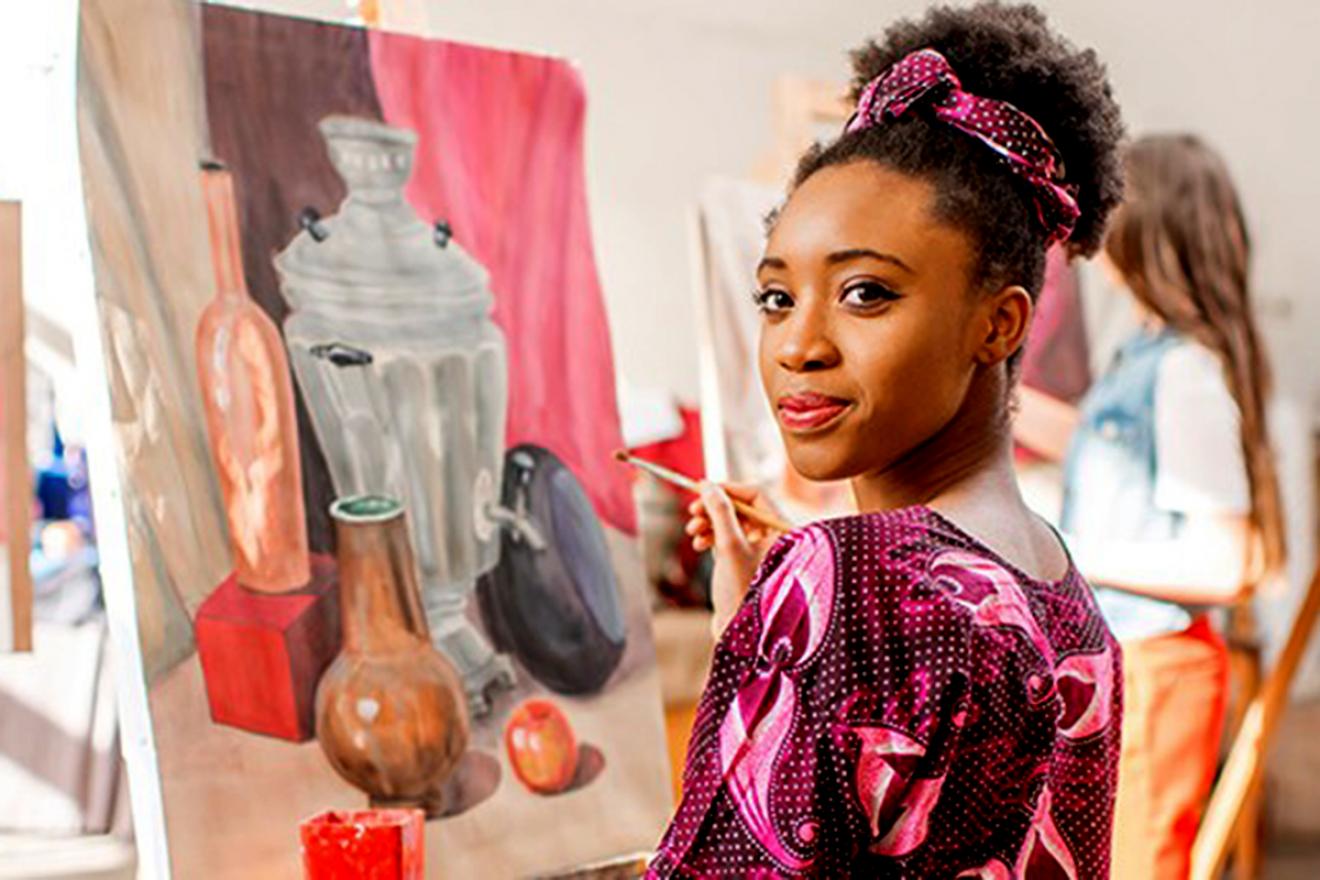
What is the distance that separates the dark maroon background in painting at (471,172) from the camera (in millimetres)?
1582

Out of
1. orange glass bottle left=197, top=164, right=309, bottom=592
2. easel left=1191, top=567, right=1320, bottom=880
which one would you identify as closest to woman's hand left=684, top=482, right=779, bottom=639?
orange glass bottle left=197, top=164, right=309, bottom=592

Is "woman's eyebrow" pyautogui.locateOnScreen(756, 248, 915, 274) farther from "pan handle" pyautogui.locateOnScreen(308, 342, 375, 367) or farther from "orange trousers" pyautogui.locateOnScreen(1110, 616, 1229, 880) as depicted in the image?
"orange trousers" pyautogui.locateOnScreen(1110, 616, 1229, 880)

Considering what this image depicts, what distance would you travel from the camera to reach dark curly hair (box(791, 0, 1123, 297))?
41.9 inches

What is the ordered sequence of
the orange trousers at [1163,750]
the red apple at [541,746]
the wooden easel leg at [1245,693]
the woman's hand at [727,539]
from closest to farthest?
the woman's hand at [727,539] → the red apple at [541,746] → the orange trousers at [1163,750] → the wooden easel leg at [1245,693]

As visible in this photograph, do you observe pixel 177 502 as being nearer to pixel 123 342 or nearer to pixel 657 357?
pixel 123 342

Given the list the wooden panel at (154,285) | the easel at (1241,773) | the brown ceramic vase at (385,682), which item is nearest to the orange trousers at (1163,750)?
the easel at (1241,773)

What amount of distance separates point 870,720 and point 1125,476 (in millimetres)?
1539

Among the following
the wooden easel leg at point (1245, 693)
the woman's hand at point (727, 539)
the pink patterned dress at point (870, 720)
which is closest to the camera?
the pink patterned dress at point (870, 720)

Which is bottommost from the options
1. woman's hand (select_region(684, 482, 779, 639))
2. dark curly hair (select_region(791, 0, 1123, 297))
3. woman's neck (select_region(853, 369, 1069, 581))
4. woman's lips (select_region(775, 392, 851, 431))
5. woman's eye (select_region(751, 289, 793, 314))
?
woman's hand (select_region(684, 482, 779, 639))

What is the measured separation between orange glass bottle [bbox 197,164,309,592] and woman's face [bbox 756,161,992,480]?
2.00 ft

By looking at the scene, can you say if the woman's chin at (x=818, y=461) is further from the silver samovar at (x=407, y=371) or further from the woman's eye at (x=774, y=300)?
the silver samovar at (x=407, y=371)

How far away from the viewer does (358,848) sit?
1388mm

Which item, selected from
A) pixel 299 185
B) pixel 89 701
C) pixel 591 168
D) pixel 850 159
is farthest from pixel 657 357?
pixel 850 159

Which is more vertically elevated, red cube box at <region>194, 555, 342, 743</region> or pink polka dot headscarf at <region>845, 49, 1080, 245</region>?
pink polka dot headscarf at <region>845, 49, 1080, 245</region>
